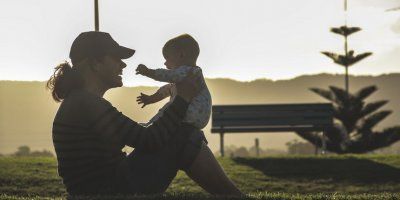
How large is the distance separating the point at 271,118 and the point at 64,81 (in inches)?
485

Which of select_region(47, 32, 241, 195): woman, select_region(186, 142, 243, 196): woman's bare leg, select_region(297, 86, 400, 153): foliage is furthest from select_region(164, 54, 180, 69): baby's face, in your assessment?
select_region(297, 86, 400, 153): foliage

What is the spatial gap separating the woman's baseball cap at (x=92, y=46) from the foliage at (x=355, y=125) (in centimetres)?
2830

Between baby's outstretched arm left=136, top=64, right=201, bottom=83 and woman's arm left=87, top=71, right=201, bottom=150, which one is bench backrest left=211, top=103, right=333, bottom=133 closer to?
baby's outstretched arm left=136, top=64, right=201, bottom=83

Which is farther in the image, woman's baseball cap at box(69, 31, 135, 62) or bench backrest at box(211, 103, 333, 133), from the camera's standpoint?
bench backrest at box(211, 103, 333, 133)

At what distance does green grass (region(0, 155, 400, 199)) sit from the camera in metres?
10.7

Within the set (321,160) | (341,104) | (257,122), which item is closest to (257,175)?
(321,160)

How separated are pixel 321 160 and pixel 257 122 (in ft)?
9.77

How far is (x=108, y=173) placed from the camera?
4473 millimetres

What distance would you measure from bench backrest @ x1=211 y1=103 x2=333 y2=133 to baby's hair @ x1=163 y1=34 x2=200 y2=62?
10.7 m

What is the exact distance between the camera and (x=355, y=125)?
3325 centimetres

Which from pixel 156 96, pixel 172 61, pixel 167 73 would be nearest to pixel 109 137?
pixel 167 73

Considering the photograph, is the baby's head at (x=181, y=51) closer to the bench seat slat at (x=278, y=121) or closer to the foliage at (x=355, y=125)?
the bench seat slat at (x=278, y=121)

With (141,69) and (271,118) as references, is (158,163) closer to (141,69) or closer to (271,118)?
(141,69)

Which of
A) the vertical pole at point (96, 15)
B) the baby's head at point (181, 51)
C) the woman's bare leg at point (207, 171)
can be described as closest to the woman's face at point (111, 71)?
the woman's bare leg at point (207, 171)
